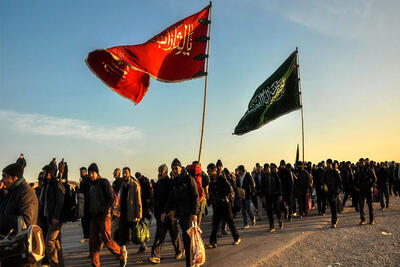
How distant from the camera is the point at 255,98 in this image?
57.7 feet

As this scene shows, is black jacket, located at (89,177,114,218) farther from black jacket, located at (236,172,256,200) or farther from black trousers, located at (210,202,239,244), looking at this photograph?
black jacket, located at (236,172,256,200)

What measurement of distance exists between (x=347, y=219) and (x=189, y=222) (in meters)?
8.22

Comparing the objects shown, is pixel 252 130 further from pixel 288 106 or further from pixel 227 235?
pixel 227 235

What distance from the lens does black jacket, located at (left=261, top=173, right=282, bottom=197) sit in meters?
10.8

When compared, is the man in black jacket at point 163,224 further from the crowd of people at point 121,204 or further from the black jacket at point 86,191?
the black jacket at point 86,191

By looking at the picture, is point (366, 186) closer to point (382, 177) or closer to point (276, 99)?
point (382, 177)

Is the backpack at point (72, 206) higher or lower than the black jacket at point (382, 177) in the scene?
lower

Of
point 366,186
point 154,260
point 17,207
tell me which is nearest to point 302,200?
point 366,186

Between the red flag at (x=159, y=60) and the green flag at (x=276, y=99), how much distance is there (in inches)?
278

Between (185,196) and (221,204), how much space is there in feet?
6.78

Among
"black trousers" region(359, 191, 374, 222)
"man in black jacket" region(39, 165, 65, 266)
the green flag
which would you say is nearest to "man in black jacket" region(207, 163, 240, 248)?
"man in black jacket" region(39, 165, 65, 266)

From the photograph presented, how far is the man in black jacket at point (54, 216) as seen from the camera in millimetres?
6184

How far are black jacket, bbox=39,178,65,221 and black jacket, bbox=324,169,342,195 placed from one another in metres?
8.65

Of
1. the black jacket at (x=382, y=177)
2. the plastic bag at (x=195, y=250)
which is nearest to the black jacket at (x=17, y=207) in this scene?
the plastic bag at (x=195, y=250)
